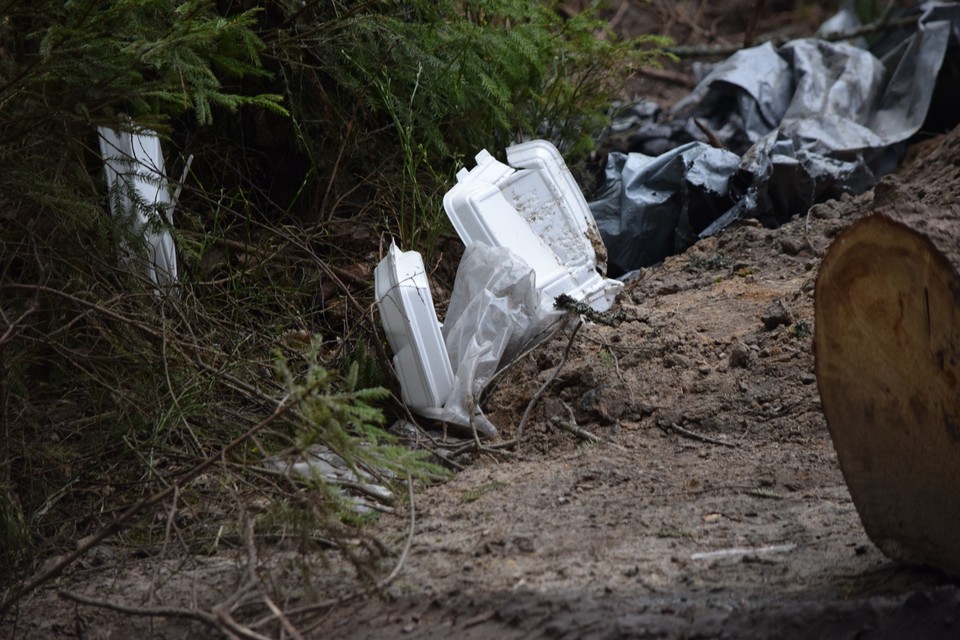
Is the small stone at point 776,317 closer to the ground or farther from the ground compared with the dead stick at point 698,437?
farther from the ground

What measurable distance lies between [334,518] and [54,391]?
123 cm

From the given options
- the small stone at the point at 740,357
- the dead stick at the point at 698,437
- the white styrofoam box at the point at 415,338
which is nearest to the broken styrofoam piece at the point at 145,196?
the white styrofoam box at the point at 415,338

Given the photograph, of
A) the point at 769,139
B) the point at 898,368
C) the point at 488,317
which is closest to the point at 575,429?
the point at 488,317

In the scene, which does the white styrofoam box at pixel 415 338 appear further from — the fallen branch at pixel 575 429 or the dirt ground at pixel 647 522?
the fallen branch at pixel 575 429

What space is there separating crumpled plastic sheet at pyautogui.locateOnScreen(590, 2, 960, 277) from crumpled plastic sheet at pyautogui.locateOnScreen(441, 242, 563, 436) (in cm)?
112

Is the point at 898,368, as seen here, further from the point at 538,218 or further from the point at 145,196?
the point at 145,196

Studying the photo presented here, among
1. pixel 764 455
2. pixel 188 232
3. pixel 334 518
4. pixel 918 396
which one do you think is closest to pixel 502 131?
pixel 188 232

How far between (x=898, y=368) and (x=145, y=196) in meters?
2.72

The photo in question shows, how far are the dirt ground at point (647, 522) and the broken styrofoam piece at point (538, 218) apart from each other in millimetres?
230

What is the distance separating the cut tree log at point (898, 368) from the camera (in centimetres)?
178

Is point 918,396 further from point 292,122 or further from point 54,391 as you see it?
point 292,122

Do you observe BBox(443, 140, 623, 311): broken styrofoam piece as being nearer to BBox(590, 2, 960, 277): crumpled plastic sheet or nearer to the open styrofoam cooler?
the open styrofoam cooler

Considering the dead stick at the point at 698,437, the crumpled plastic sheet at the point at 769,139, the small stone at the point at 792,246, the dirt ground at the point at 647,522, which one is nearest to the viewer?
the dirt ground at the point at 647,522

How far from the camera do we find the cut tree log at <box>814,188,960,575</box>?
5.85 feet
